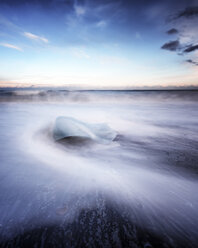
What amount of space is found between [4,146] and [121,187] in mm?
2189

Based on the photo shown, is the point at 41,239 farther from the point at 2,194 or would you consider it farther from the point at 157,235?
the point at 157,235

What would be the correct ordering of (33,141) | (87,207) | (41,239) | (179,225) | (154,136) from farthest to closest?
(154,136)
(33,141)
(87,207)
(179,225)
(41,239)

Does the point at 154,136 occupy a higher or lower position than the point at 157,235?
lower

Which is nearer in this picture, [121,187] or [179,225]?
[179,225]

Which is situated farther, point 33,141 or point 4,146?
point 33,141

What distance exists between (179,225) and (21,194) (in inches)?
52.1

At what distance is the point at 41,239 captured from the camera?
85 centimetres

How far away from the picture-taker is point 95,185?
138 cm

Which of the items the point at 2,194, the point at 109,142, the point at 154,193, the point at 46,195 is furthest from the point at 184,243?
the point at 109,142

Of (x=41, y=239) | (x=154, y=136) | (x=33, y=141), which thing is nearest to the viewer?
(x=41, y=239)

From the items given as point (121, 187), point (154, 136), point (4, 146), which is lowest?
point (154, 136)

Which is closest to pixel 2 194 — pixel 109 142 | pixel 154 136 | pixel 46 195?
pixel 46 195

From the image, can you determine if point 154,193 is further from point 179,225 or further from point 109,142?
point 109,142

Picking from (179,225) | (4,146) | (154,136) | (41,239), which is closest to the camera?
(41,239)
